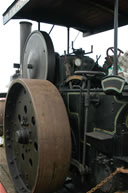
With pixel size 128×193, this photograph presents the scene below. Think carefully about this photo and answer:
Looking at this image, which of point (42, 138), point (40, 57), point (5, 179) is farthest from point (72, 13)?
point (5, 179)

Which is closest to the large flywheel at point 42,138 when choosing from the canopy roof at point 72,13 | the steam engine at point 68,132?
the steam engine at point 68,132

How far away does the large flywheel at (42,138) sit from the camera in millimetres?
1677

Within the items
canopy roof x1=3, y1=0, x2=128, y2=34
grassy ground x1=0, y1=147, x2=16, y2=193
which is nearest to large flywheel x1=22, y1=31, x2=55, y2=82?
canopy roof x1=3, y1=0, x2=128, y2=34

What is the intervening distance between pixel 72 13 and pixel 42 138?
176 cm

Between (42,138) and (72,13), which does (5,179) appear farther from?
(72,13)

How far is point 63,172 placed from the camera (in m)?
1.78

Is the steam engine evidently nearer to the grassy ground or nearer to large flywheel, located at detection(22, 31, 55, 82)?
large flywheel, located at detection(22, 31, 55, 82)

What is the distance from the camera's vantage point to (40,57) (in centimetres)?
265

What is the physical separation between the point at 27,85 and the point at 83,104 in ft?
1.64

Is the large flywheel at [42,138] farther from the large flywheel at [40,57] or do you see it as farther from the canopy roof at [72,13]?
the canopy roof at [72,13]

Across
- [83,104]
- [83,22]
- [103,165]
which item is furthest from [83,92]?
[83,22]

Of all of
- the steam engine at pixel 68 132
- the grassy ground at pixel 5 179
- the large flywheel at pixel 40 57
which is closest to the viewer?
the steam engine at pixel 68 132

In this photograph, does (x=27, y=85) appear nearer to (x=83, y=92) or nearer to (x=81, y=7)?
(x=83, y=92)

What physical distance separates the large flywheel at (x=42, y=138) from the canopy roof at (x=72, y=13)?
93cm
